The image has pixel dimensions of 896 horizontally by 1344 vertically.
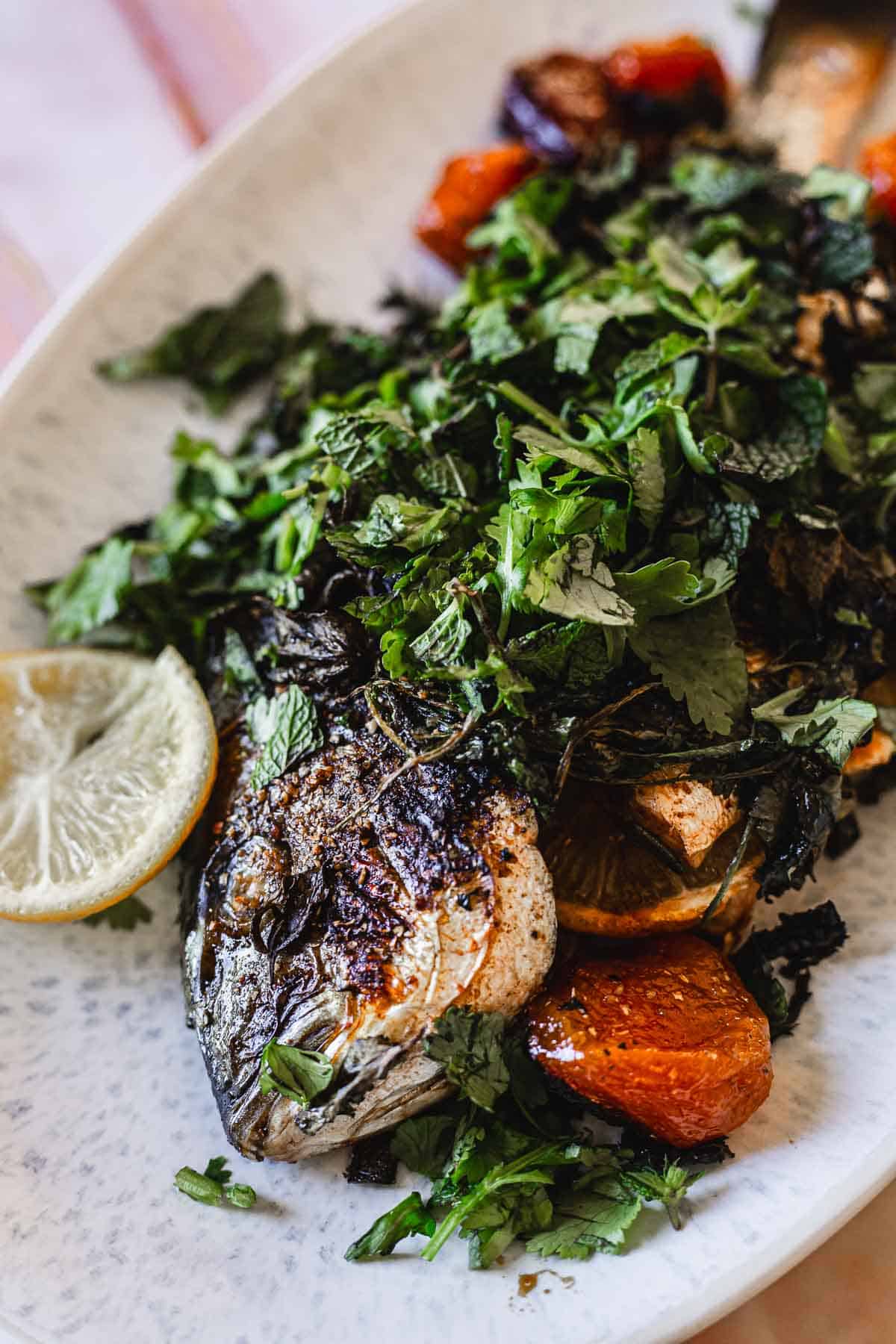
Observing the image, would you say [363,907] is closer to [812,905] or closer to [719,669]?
[719,669]

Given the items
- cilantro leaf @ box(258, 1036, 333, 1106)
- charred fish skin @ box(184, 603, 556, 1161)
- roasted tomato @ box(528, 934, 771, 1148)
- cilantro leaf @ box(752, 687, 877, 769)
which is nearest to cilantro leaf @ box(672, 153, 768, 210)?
cilantro leaf @ box(752, 687, 877, 769)

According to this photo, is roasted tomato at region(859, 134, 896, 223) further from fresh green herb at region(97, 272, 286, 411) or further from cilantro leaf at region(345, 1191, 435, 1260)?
cilantro leaf at region(345, 1191, 435, 1260)

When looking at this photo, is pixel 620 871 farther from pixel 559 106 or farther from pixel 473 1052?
pixel 559 106

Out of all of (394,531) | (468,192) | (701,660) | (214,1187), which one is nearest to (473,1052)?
(214,1187)

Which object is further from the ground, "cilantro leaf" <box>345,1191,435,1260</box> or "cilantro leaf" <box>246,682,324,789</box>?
"cilantro leaf" <box>246,682,324,789</box>

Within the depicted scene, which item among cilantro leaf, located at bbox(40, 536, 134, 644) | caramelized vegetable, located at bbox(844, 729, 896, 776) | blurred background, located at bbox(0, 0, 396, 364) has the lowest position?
caramelized vegetable, located at bbox(844, 729, 896, 776)

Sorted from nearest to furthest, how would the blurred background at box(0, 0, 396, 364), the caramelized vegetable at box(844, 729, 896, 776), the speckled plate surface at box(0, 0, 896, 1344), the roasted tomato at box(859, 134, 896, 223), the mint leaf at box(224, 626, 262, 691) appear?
the speckled plate surface at box(0, 0, 896, 1344), the caramelized vegetable at box(844, 729, 896, 776), the mint leaf at box(224, 626, 262, 691), the roasted tomato at box(859, 134, 896, 223), the blurred background at box(0, 0, 396, 364)

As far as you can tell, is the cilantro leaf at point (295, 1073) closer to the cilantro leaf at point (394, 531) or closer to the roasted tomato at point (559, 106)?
the cilantro leaf at point (394, 531)

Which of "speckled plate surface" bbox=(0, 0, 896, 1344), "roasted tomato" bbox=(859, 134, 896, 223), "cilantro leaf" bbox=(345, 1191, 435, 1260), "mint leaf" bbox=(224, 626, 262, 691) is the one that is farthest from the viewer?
"roasted tomato" bbox=(859, 134, 896, 223)

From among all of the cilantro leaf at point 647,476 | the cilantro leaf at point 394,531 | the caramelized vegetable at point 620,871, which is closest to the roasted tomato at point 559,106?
the cilantro leaf at point 647,476
